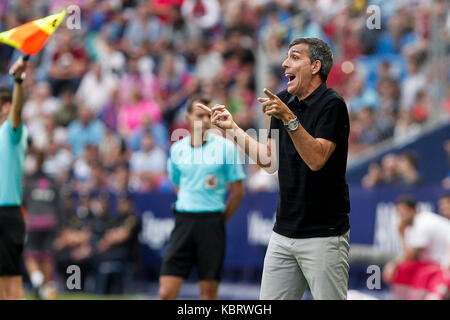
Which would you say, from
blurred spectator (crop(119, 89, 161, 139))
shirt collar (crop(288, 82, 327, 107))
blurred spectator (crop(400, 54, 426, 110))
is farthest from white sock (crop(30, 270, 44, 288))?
shirt collar (crop(288, 82, 327, 107))

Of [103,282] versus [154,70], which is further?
[154,70]

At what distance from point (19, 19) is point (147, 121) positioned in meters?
6.09

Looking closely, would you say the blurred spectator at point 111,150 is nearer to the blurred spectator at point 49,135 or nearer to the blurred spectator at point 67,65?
the blurred spectator at point 49,135

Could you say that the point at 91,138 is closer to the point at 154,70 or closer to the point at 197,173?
the point at 154,70

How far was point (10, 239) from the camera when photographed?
26.5ft

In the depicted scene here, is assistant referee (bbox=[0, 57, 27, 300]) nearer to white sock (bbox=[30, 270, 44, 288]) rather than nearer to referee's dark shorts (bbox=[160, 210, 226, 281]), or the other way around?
referee's dark shorts (bbox=[160, 210, 226, 281])

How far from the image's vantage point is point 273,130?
6230mm

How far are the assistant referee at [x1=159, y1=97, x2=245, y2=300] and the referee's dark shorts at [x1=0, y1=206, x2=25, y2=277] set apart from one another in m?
1.56

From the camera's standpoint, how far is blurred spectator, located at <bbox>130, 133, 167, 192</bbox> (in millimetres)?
16203

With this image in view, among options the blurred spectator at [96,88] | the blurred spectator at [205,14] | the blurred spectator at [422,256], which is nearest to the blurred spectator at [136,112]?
the blurred spectator at [96,88]

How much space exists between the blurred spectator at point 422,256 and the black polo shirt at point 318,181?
4.88 meters

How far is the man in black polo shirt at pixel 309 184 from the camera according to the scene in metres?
5.80
